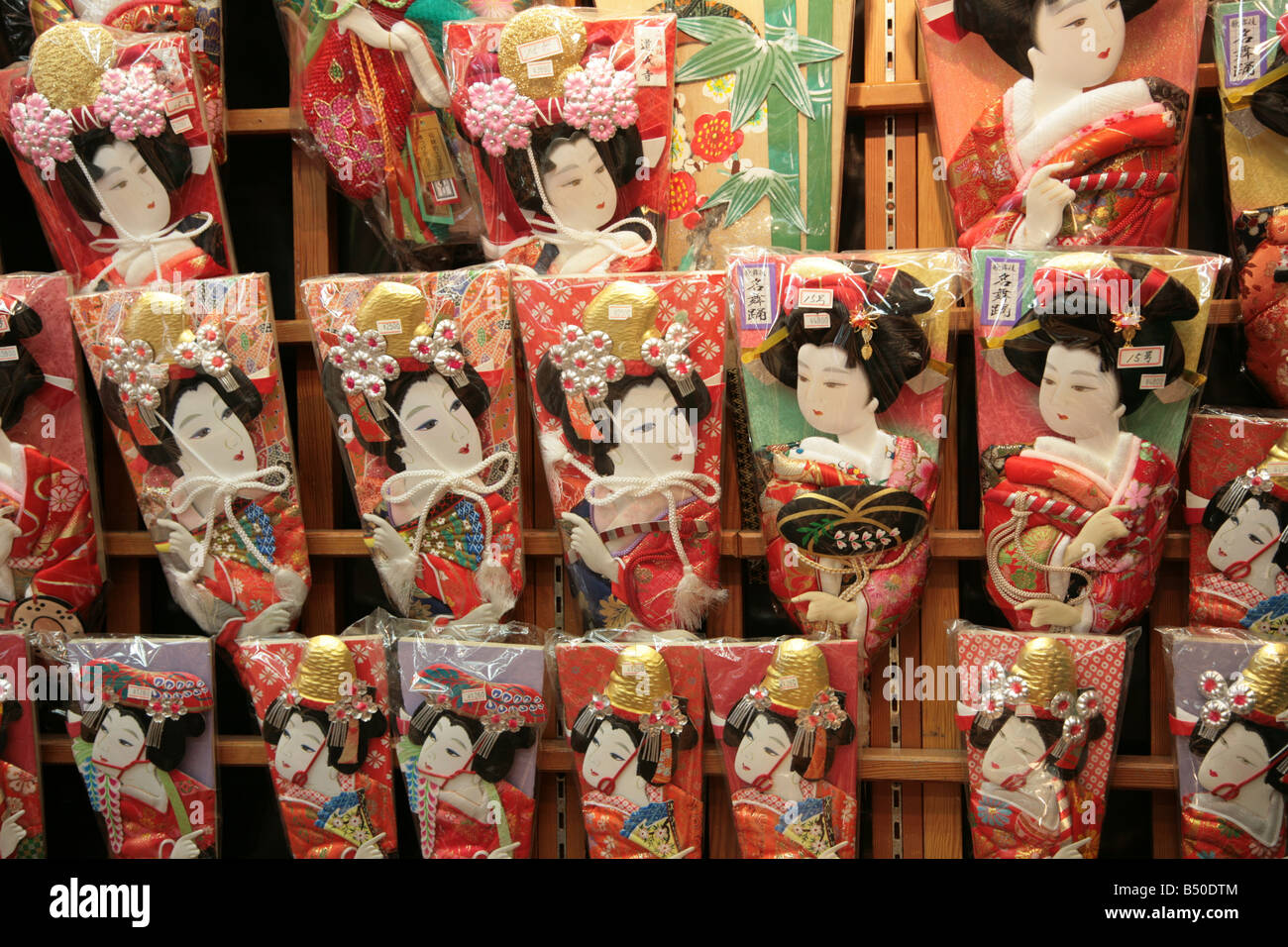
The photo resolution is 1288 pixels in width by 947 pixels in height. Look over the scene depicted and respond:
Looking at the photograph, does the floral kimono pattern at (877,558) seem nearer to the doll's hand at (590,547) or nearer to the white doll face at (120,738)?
the doll's hand at (590,547)

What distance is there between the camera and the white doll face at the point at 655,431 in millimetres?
1431

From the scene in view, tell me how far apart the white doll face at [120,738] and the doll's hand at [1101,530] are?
131 centimetres

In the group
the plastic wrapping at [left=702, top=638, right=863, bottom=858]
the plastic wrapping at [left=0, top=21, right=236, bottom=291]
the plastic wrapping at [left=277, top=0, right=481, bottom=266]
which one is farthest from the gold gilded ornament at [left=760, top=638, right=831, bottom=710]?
the plastic wrapping at [left=0, top=21, right=236, bottom=291]

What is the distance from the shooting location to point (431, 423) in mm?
1478

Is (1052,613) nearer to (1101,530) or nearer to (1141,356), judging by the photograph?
(1101,530)

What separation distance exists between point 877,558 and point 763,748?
29 centimetres

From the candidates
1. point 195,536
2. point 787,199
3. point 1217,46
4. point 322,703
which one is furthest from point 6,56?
point 1217,46

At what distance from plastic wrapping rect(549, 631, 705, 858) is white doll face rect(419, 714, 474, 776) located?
145 millimetres

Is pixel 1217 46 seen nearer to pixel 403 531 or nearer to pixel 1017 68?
pixel 1017 68

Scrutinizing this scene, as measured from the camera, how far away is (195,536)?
1.55m

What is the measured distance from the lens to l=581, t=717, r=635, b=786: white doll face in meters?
1.45

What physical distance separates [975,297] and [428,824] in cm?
102

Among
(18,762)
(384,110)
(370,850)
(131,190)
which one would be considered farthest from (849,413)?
(18,762)

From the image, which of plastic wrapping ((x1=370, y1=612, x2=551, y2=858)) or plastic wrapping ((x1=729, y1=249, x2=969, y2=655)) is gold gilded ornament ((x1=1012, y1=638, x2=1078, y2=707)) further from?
plastic wrapping ((x1=370, y1=612, x2=551, y2=858))
